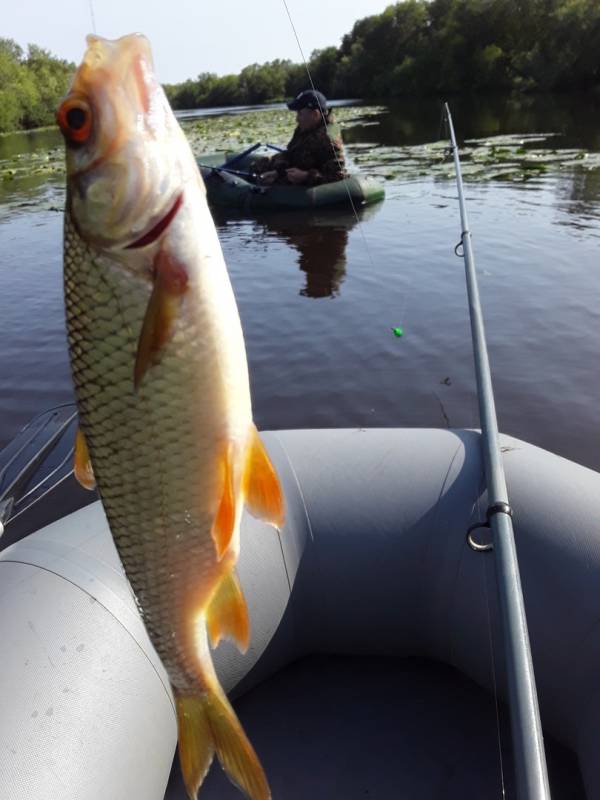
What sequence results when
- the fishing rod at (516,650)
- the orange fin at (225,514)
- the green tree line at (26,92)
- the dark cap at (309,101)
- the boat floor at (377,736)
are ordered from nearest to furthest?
the orange fin at (225,514) → the fishing rod at (516,650) → the boat floor at (377,736) → the dark cap at (309,101) → the green tree line at (26,92)

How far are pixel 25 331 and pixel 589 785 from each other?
7733 millimetres

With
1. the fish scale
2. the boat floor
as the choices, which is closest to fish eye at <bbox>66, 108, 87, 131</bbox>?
the fish scale

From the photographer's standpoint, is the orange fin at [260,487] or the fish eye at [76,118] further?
the orange fin at [260,487]

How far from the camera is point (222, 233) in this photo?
41.9ft

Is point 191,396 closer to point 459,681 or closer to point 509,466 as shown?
point 509,466

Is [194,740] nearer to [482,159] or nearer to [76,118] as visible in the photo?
[76,118]

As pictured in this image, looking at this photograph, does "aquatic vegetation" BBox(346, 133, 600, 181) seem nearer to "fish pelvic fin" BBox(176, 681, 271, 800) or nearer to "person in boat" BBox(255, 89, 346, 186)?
"person in boat" BBox(255, 89, 346, 186)

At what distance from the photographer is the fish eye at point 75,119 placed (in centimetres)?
104

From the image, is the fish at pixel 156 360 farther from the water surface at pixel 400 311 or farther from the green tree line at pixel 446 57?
the green tree line at pixel 446 57

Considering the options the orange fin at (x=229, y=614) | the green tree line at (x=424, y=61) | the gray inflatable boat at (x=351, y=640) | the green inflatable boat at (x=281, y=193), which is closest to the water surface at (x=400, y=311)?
the green inflatable boat at (x=281, y=193)

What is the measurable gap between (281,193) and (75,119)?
12383 mm

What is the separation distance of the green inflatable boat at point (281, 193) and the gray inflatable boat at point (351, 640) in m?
10.2

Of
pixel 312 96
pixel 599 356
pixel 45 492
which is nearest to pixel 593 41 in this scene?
pixel 312 96

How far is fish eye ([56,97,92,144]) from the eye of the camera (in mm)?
1042
